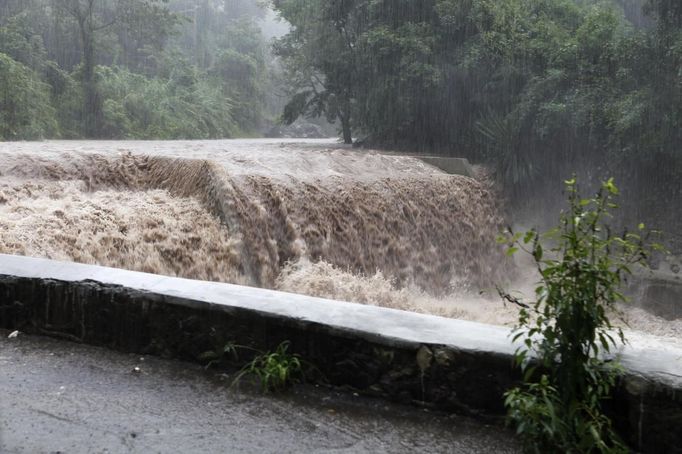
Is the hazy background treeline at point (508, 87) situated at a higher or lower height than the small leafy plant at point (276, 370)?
higher

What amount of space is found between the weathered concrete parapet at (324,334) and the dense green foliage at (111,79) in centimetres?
1761

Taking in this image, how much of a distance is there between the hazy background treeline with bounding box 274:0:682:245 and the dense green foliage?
30.1ft

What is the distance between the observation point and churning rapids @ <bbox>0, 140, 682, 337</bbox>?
6809mm

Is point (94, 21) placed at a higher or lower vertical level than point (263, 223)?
higher

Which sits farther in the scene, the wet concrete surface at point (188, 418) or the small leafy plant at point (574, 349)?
the wet concrete surface at point (188, 418)

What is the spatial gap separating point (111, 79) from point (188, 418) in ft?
85.3

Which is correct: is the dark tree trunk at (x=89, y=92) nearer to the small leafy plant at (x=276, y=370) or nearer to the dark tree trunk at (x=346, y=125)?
the dark tree trunk at (x=346, y=125)

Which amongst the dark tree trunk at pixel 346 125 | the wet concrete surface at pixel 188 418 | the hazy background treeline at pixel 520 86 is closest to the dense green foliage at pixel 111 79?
the dark tree trunk at pixel 346 125

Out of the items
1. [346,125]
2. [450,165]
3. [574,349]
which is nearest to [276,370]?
[574,349]

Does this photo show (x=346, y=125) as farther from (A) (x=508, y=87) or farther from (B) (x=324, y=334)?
(B) (x=324, y=334)

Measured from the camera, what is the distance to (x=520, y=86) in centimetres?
1502

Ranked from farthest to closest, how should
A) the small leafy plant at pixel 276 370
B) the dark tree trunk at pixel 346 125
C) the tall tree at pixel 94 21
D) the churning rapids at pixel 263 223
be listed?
the tall tree at pixel 94 21, the dark tree trunk at pixel 346 125, the churning rapids at pixel 263 223, the small leafy plant at pixel 276 370

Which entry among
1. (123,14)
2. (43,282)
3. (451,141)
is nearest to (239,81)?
(123,14)

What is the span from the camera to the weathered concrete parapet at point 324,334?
8.25 feet
